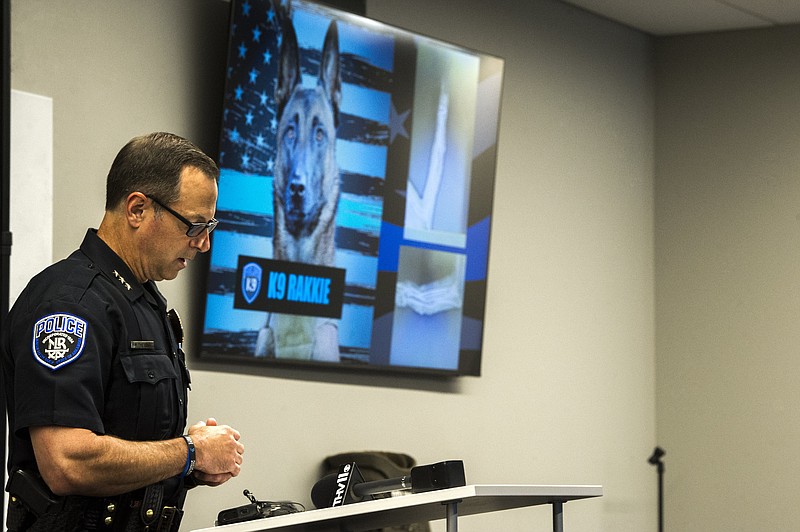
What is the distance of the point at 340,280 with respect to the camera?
4121 millimetres

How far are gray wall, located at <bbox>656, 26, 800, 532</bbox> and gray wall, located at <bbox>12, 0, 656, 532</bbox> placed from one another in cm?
12

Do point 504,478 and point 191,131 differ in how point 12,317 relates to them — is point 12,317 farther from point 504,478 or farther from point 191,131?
point 504,478

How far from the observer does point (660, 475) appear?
547 centimetres

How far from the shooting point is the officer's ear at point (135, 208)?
1997mm

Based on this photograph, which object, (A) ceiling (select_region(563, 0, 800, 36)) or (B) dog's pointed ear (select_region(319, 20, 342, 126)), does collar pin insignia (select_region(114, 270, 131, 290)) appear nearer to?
(B) dog's pointed ear (select_region(319, 20, 342, 126))

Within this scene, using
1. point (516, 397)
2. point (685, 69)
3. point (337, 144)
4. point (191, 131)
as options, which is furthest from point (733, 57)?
point (191, 131)

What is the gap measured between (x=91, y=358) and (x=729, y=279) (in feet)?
13.3

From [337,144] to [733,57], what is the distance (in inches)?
90.8

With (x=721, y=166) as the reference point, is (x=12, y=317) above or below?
below

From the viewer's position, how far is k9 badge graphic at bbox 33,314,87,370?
1.82m

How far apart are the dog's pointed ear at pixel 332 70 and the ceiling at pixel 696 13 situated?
1.57 meters

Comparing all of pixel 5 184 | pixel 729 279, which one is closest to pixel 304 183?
pixel 5 184

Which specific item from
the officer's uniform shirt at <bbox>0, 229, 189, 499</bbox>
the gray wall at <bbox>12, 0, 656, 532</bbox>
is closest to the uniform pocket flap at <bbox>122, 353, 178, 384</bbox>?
the officer's uniform shirt at <bbox>0, 229, 189, 499</bbox>

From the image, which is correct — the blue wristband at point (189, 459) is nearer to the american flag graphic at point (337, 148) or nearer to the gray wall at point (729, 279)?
the american flag graphic at point (337, 148)
